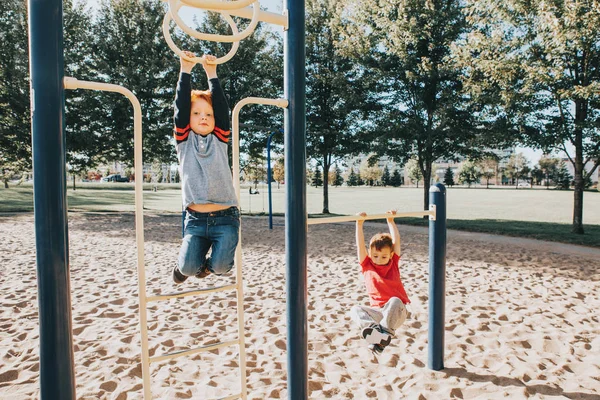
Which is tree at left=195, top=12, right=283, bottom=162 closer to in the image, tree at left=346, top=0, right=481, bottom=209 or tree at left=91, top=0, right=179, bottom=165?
tree at left=91, top=0, right=179, bottom=165

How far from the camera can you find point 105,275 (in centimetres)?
648

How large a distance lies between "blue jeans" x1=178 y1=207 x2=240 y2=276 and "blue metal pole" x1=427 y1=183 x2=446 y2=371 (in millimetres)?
1803

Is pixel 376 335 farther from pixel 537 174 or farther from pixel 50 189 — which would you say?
pixel 537 174

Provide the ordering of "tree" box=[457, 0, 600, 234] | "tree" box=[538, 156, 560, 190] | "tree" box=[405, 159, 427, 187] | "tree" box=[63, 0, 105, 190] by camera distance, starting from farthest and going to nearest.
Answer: "tree" box=[538, 156, 560, 190] → "tree" box=[405, 159, 427, 187] → "tree" box=[63, 0, 105, 190] → "tree" box=[457, 0, 600, 234]

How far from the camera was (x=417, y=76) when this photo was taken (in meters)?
13.9

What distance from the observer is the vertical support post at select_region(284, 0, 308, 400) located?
2213mm

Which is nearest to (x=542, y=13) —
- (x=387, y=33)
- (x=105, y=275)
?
(x=387, y=33)

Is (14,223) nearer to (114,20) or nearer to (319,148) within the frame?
(114,20)

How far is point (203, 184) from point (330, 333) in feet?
8.29

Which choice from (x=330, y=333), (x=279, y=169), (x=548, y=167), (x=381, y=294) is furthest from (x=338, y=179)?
(x=381, y=294)

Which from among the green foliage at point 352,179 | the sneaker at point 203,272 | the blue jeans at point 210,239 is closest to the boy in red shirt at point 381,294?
the blue jeans at point 210,239

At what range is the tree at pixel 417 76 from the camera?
13.5 meters

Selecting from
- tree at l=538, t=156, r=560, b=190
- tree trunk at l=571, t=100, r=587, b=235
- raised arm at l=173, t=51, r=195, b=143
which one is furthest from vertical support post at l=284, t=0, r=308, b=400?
tree at l=538, t=156, r=560, b=190

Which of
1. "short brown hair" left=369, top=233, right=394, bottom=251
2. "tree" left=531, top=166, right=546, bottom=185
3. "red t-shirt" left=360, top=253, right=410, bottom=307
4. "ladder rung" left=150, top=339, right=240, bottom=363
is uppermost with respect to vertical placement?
"tree" left=531, top=166, right=546, bottom=185
